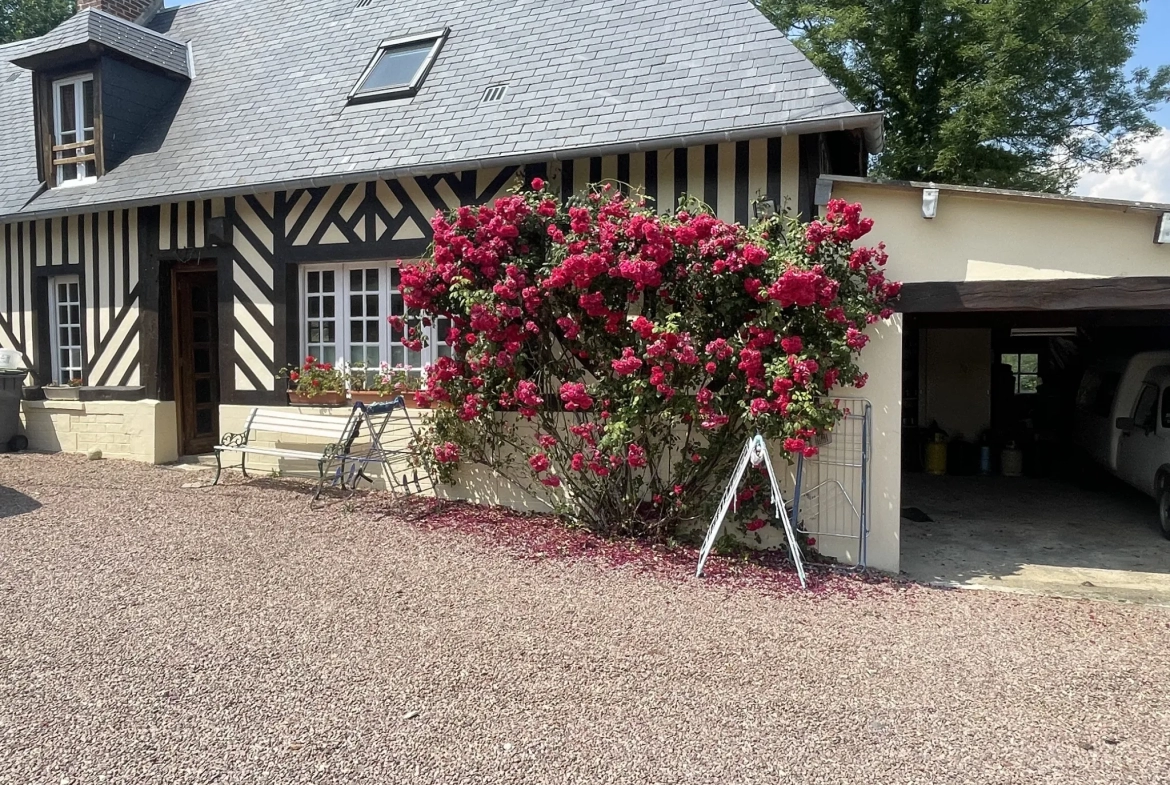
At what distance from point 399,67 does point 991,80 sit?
31.1ft

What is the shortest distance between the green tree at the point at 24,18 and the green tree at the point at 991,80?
18044 millimetres

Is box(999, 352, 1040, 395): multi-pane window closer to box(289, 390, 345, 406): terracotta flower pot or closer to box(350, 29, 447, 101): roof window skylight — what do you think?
box(350, 29, 447, 101): roof window skylight

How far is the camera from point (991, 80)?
1249 centimetres

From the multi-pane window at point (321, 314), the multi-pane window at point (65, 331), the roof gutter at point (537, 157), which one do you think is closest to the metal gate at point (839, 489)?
the roof gutter at point (537, 157)

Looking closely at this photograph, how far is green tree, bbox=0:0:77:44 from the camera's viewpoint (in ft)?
62.3

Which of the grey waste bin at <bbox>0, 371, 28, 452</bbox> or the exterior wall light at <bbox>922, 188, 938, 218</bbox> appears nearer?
the exterior wall light at <bbox>922, 188, 938, 218</bbox>

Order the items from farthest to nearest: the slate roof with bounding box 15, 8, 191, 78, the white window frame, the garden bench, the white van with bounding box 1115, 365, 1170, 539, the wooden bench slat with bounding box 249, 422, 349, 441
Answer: the slate roof with bounding box 15, 8, 191, 78
the white window frame
the wooden bench slat with bounding box 249, 422, 349, 441
the garden bench
the white van with bounding box 1115, 365, 1170, 539

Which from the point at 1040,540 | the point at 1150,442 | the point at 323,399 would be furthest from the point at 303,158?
the point at 1150,442

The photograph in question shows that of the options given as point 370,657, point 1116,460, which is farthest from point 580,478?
point 1116,460

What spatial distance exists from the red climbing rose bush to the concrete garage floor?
70.8 inches

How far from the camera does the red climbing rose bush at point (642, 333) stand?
5227 mm

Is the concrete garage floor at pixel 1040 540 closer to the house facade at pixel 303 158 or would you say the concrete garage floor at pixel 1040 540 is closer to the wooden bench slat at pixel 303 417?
the house facade at pixel 303 158

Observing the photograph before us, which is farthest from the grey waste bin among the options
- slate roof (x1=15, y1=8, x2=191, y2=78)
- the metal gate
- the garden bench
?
the metal gate

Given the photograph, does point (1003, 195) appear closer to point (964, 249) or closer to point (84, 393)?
point (964, 249)
